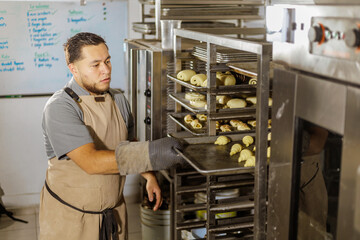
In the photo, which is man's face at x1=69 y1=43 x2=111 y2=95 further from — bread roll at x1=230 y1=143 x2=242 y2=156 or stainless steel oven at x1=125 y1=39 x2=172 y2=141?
stainless steel oven at x1=125 y1=39 x2=172 y2=141

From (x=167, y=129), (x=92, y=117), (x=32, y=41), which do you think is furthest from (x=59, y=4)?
(x=92, y=117)

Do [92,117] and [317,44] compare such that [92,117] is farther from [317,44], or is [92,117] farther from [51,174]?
[317,44]

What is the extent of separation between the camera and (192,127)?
8.63ft

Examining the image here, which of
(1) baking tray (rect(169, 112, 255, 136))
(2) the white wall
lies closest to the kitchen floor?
(2) the white wall

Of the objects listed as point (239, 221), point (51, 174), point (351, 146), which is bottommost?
point (239, 221)

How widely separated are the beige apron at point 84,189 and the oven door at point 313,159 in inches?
47.7

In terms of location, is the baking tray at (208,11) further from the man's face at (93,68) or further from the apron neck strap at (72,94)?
the apron neck strap at (72,94)

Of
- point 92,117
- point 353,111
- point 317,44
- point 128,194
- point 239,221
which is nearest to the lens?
point 353,111

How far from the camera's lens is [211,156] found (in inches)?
86.1

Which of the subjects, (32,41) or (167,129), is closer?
(167,129)

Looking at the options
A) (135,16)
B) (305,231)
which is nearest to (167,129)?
(135,16)

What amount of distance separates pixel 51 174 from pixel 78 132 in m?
0.41

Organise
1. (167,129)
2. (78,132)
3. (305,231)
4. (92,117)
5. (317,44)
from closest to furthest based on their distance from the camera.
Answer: (317,44) < (305,231) < (78,132) < (92,117) < (167,129)

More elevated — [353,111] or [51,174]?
[353,111]
